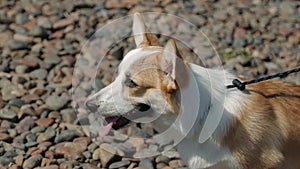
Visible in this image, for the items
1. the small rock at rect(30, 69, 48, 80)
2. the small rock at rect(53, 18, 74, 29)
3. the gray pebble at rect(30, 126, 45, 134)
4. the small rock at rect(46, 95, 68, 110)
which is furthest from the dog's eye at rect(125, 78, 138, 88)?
the small rock at rect(53, 18, 74, 29)

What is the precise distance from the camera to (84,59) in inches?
247

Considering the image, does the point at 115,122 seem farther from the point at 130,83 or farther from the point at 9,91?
the point at 9,91

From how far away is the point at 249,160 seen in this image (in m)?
3.87

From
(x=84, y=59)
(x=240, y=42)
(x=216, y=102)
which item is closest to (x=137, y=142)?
(x=216, y=102)

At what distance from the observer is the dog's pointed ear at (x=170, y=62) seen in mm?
3510

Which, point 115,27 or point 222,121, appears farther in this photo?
point 115,27

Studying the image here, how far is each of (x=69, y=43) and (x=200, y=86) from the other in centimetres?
312

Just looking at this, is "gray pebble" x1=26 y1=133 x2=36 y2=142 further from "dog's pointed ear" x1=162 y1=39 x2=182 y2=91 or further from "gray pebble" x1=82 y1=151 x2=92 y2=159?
"dog's pointed ear" x1=162 y1=39 x2=182 y2=91

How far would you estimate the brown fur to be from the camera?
12.6 feet

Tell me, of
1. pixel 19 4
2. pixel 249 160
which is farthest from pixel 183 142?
pixel 19 4

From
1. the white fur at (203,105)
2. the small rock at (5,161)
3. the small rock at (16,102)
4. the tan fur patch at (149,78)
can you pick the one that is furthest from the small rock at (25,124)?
the tan fur patch at (149,78)

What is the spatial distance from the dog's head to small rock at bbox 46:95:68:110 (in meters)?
1.42

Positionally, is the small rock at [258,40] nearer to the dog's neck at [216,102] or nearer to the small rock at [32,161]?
the dog's neck at [216,102]

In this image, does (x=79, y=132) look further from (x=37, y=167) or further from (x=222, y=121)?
(x=222, y=121)
